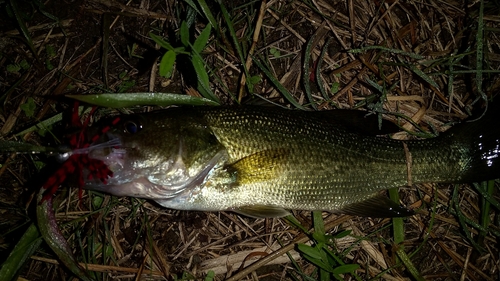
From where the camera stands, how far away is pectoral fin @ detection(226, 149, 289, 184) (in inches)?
113

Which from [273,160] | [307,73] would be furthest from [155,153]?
[307,73]

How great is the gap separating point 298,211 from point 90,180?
1.87 meters

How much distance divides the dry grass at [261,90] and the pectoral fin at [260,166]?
66 centimetres

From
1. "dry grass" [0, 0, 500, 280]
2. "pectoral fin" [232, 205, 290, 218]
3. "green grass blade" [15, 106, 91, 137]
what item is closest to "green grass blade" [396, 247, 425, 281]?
"dry grass" [0, 0, 500, 280]

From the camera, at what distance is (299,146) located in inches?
118

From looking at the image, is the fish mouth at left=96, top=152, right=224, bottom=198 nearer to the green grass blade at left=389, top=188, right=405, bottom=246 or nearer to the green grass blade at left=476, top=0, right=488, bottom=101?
the green grass blade at left=389, top=188, right=405, bottom=246

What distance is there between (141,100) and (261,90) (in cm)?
115

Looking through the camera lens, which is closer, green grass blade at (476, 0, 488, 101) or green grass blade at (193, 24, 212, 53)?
green grass blade at (193, 24, 212, 53)

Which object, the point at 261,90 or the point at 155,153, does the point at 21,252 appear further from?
the point at 261,90

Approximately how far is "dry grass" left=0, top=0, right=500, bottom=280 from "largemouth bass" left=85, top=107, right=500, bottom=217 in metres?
0.35

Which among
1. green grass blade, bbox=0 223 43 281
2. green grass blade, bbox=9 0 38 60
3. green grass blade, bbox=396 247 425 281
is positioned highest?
green grass blade, bbox=9 0 38 60

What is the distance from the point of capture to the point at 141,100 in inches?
123

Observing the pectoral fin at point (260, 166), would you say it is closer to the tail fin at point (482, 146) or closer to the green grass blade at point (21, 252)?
the tail fin at point (482, 146)

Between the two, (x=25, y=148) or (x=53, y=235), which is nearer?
(x=25, y=148)
